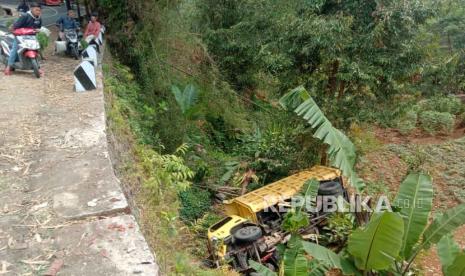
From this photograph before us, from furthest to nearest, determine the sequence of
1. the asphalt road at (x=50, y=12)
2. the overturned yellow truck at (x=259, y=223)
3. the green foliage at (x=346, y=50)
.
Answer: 1. the asphalt road at (x=50, y=12)
2. the green foliage at (x=346, y=50)
3. the overturned yellow truck at (x=259, y=223)

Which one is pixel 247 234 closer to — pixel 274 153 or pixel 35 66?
pixel 274 153

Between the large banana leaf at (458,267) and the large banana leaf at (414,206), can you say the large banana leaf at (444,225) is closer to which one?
the large banana leaf at (414,206)

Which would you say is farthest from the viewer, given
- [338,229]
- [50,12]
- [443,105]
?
[50,12]

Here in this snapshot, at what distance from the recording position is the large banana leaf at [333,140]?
6.63 meters

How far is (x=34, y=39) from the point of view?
27.9 ft

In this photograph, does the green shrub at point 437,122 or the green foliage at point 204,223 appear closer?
the green foliage at point 204,223

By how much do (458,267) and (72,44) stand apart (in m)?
9.16

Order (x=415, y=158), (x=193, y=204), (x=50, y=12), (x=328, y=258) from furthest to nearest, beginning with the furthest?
1. (x=50, y=12)
2. (x=415, y=158)
3. (x=193, y=204)
4. (x=328, y=258)

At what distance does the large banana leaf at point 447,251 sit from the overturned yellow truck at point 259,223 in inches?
105

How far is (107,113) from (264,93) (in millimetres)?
9255

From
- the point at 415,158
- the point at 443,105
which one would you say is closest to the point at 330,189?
the point at 415,158

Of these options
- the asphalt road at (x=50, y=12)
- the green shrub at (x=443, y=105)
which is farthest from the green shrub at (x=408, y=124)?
the asphalt road at (x=50, y=12)

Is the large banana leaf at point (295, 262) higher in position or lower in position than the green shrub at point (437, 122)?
higher

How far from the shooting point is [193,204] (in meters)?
9.89
